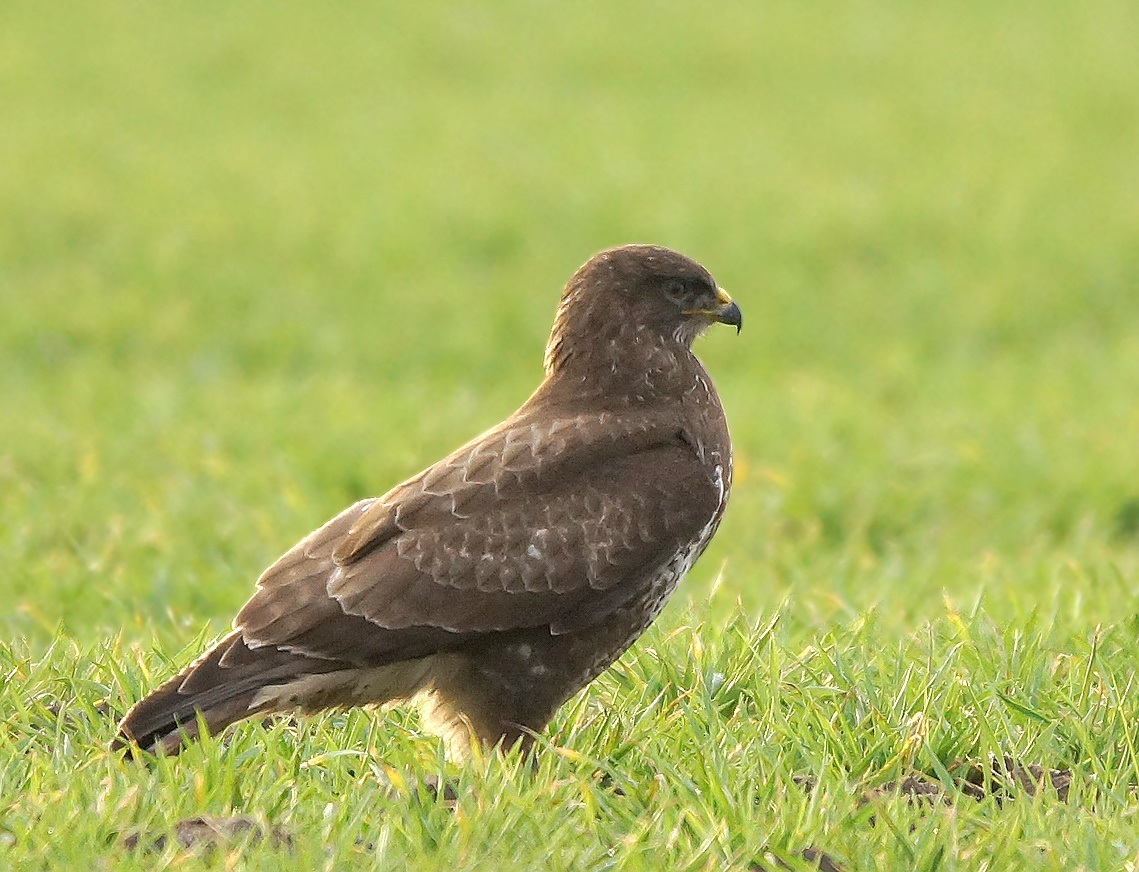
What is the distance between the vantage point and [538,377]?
13.2 meters

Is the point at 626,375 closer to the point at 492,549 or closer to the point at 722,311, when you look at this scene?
the point at 722,311

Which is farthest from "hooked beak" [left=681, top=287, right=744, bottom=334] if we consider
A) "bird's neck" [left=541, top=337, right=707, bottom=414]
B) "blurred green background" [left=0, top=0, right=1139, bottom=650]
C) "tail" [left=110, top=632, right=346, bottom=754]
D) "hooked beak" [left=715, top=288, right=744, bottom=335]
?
"tail" [left=110, top=632, right=346, bottom=754]

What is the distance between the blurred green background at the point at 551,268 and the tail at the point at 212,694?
5.00 ft

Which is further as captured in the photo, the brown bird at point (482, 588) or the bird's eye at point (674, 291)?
the bird's eye at point (674, 291)

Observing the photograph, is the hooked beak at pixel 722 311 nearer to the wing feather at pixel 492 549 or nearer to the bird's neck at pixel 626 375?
the bird's neck at pixel 626 375

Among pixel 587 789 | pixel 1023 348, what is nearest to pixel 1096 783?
pixel 587 789

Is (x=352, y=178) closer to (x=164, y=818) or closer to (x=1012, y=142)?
(x=1012, y=142)

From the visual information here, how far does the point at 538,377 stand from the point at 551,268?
284 cm

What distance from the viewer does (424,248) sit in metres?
16.3

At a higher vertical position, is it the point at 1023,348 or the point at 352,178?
the point at 352,178

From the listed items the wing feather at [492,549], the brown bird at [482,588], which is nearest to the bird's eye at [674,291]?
the brown bird at [482,588]

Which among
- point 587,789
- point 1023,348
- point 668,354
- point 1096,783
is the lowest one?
point 1023,348

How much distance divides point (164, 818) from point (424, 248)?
40.8 feet

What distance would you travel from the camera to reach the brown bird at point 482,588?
187 inches
